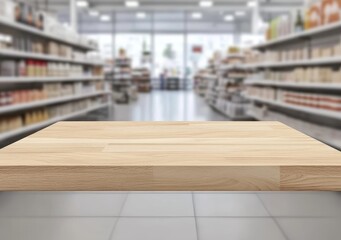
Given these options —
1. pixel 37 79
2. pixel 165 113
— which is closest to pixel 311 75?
pixel 37 79

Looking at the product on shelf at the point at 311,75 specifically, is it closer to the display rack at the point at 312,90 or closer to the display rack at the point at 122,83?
the display rack at the point at 312,90

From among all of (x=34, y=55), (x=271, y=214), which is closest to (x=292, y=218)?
(x=271, y=214)

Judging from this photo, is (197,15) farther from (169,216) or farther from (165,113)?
(169,216)

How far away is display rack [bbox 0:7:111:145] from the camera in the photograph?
4.90m

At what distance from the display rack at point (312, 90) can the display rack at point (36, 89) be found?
12.7 feet

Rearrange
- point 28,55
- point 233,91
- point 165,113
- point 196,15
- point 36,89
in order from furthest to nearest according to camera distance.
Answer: point 196,15 < point 165,113 < point 233,91 < point 36,89 < point 28,55

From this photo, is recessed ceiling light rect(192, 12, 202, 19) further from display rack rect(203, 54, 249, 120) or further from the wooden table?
the wooden table

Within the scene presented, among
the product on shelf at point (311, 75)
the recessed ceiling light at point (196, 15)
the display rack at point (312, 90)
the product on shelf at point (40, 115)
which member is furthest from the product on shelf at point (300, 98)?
the recessed ceiling light at point (196, 15)

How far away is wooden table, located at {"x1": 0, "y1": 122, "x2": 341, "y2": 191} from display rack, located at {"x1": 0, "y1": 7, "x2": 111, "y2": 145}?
4.04 meters

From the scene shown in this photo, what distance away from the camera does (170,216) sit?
2.44 m

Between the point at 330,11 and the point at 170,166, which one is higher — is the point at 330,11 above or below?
above

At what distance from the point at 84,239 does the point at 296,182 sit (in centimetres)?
159

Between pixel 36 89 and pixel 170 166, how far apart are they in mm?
5953

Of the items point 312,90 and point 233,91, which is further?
point 233,91
